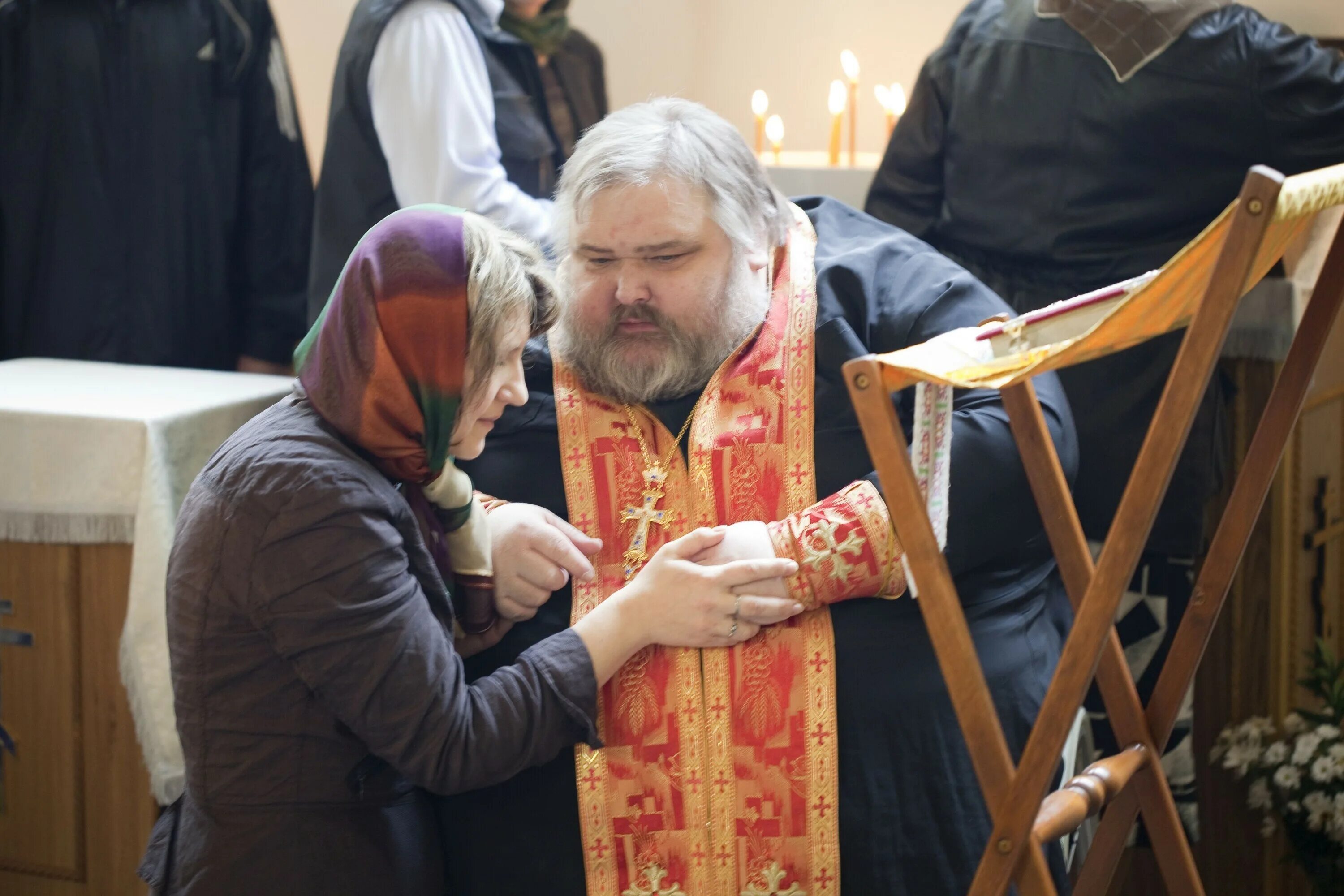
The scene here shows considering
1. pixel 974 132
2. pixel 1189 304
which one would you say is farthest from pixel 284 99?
pixel 1189 304

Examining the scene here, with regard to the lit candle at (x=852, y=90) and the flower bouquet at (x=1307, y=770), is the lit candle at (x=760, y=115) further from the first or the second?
the flower bouquet at (x=1307, y=770)

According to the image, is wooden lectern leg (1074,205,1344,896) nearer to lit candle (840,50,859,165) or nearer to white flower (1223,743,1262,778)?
white flower (1223,743,1262,778)

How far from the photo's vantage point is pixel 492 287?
1676mm

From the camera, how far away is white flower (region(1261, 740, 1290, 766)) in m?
2.70

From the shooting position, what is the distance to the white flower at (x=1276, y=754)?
8.85 feet

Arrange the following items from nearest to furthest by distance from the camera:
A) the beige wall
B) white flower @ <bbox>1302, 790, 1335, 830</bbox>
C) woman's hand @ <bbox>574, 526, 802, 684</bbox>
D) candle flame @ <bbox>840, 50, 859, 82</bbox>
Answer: woman's hand @ <bbox>574, 526, 802, 684</bbox> → white flower @ <bbox>1302, 790, 1335, 830</bbox> → candle flame @ <bbox>840, 50, 859, 82</bbox> → the beige wall

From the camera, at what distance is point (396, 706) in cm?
166

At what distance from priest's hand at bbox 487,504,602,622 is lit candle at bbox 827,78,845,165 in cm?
163

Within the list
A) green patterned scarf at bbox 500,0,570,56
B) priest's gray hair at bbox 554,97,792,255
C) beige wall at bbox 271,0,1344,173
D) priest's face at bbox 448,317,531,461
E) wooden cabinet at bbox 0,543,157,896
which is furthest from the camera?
beige wall at bbox 271,0,1344,173

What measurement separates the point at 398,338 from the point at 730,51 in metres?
3.34

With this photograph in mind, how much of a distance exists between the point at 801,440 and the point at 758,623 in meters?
0.34

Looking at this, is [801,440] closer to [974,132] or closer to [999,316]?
[999,316]

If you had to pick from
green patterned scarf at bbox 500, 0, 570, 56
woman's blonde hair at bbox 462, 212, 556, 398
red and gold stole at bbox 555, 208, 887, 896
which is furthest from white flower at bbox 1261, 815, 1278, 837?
green patterned scarf at bbox 500, 0, 570, 56

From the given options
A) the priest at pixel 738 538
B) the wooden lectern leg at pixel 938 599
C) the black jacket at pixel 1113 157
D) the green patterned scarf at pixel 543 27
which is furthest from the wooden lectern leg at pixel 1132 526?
the green patterned scarf at pixel 543 27
